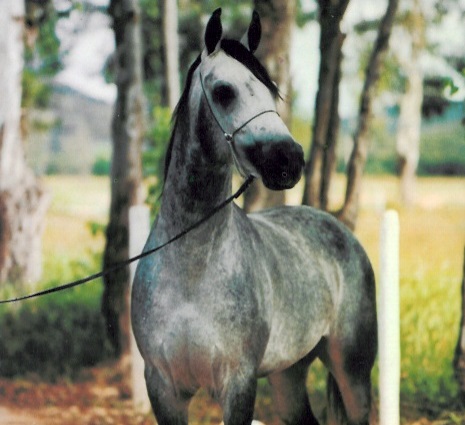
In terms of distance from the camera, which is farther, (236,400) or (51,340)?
(51,340)

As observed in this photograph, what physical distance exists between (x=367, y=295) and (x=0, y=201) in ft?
18.6

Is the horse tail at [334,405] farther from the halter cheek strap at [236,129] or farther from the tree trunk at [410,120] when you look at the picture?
the tree trunk at [410,120]

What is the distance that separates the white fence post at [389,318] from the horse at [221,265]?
50 cm

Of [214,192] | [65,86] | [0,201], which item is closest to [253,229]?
[214,192]

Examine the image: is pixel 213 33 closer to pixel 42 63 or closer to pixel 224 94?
pixel 224 94

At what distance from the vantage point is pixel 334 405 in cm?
394

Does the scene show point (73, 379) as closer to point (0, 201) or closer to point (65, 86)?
point (0, 201)

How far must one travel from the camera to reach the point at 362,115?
6.21 metres

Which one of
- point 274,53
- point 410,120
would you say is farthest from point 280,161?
point 410,120

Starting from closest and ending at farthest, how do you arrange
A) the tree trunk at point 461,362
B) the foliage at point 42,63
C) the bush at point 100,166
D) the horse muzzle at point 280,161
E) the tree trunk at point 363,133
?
1. the horse muzzle at point 280,161
2. the tree trunk at point 461,362
3. the tree trunk at point 363,133
4. the foliage at point 42,63
5. the bush at point 100,166

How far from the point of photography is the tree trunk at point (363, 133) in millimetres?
6031

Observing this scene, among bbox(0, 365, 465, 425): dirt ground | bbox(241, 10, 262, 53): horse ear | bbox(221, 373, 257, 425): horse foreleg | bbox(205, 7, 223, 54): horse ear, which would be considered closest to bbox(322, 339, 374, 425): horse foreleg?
bbox(221, 373, 257, 425): horse foreleg

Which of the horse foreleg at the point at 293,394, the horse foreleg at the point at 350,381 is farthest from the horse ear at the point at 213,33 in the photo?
the horse foreleg at the point at 293,394

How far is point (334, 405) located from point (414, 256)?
6.56 metres
